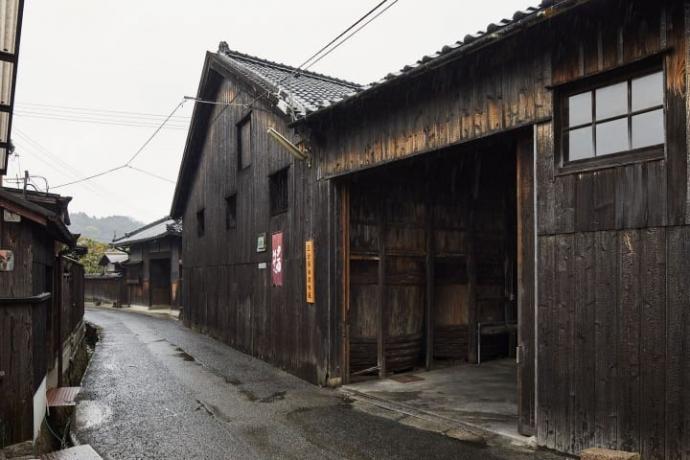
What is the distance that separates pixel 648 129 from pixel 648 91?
421 mm

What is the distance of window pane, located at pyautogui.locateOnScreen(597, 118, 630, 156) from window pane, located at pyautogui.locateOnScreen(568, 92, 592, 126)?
219mm

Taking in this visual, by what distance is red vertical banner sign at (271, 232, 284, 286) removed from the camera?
1243cm

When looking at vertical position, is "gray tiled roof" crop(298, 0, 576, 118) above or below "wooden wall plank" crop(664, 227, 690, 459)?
above

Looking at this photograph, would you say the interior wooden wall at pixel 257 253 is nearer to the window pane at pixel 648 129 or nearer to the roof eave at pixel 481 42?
the roof eave at pixel 481 42

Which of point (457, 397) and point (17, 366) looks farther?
point (457, 397)

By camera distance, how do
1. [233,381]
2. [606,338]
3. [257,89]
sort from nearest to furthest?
[606,338], [233,381], [257,89]

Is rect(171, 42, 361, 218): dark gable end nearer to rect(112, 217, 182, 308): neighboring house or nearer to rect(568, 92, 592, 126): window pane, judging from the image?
rect(568, 92, 592, 126): window pane

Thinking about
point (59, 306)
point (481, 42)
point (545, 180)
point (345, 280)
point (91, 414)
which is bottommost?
point (91, 414)

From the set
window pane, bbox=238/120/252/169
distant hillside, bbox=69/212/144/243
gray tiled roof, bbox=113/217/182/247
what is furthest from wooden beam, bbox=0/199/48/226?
distant hillside, bbox=69/212/144/243

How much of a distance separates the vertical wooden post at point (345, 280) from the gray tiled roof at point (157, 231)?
69.7ft

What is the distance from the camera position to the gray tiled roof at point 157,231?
96.8 feet

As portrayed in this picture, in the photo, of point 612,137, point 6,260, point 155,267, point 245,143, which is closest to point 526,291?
point 612,137

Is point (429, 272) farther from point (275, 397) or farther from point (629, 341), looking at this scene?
point (629, 341)

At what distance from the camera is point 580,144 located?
5.90 m
